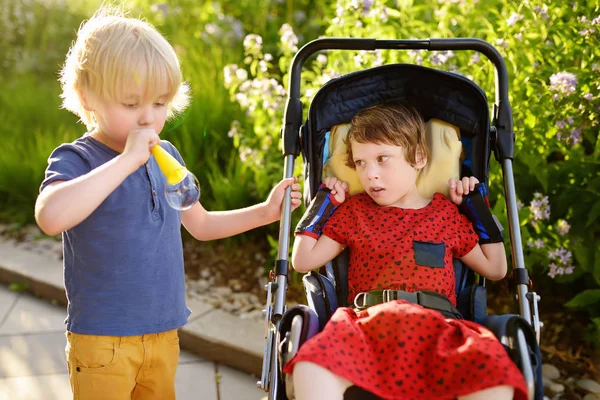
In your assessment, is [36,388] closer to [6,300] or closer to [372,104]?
[6,300]

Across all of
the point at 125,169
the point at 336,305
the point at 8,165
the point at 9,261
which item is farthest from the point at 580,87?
the point at 8,165

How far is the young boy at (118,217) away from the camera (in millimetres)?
2164

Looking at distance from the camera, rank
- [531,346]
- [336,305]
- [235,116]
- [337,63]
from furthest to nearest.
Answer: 1. [235,116]
2. [337,63]
3. [336,305]
4. [531,346]

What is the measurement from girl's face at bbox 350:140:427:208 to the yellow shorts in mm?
993

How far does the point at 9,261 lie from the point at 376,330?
3.40 m

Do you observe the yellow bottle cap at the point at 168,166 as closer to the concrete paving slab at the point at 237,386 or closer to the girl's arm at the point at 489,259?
the girl's arm at the point at 489,259

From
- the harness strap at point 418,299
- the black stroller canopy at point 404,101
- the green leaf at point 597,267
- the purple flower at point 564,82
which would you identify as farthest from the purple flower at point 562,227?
the harness strap at point 418,299

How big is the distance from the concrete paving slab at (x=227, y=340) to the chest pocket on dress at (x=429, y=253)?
4.38ft

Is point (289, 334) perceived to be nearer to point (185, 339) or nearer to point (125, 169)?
point (125, 169)

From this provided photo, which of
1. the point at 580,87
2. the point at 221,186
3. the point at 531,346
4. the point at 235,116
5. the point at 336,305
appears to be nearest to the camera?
the point at 531,346

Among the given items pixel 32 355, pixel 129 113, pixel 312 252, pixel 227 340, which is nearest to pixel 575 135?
pixel 312 252

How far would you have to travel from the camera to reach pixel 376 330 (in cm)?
236

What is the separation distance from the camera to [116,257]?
92.8 inches

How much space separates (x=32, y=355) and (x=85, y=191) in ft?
7.55
